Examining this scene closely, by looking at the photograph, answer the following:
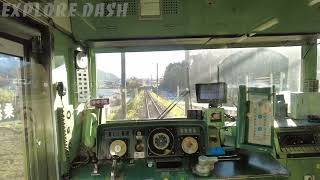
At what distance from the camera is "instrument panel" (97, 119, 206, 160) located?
2.38 m

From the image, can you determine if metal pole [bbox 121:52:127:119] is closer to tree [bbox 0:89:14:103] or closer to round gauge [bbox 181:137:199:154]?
round gauge [bbox 181:137:199:154]

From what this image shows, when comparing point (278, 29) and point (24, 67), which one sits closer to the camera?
point (24, 67)

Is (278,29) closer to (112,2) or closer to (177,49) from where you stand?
(177,49)

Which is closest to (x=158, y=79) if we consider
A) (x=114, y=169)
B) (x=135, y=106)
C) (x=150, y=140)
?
(x=135, y=106)

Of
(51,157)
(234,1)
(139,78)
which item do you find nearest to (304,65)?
(234,1)

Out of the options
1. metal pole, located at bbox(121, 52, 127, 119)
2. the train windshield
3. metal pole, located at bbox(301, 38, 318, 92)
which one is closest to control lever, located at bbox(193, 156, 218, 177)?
the train windshield

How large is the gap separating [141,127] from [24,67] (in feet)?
3.72

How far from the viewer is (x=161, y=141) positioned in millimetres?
2400

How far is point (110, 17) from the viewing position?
2459mm

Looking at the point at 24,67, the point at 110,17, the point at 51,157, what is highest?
Answer: the point at 110,17

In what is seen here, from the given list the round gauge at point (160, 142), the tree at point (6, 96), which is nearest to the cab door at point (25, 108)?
the tree at point (6, 96)

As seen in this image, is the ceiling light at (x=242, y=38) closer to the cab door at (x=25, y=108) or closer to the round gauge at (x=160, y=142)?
the round gauge at (x=160, y=142)

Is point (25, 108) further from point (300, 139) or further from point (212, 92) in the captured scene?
point (300, 139)

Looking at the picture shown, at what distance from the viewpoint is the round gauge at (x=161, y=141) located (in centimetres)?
239
